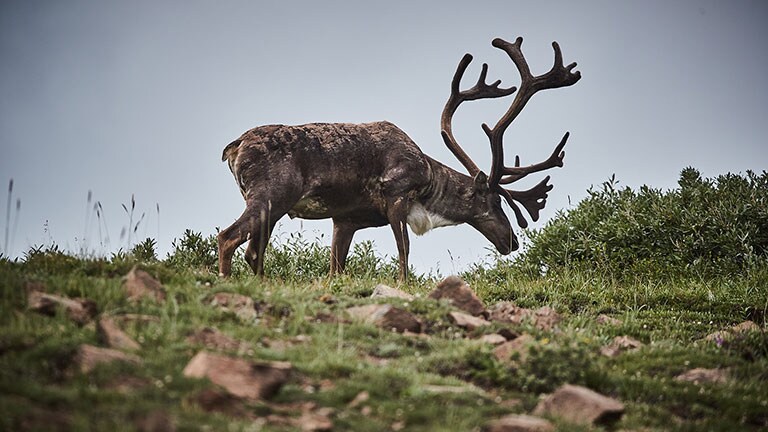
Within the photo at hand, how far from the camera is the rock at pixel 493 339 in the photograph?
5.88 metres

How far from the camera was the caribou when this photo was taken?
932 cm

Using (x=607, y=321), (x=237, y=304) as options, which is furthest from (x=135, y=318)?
(x=607, y=321)

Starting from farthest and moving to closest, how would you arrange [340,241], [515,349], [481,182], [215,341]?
[481,182] < [340,241] < [515,349] < [215,341]

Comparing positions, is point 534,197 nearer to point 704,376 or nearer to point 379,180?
point 379,180

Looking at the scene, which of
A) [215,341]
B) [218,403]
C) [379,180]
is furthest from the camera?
[379,180]

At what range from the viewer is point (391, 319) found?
6105mm

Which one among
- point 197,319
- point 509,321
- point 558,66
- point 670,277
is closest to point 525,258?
point 670,277

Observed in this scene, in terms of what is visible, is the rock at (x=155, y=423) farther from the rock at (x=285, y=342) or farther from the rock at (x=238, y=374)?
the rock at (x=285, y=342)

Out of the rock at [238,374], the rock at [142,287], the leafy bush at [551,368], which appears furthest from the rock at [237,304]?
the leafy bush at [551,368]

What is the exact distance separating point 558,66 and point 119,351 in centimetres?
879

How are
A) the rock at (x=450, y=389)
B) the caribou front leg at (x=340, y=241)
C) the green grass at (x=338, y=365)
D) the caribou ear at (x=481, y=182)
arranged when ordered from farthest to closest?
the caribou ear at (x=481, y=182) < the caribou front leg at (x=340, y=241) < the rock at (x=450, y=389) < the green grass at (x=338, y=365)

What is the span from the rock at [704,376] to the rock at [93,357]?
13.0 feet

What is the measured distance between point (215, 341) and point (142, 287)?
125 cm

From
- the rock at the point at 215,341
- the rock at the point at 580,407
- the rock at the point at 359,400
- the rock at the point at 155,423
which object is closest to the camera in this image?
the rock at the point at 155,423
